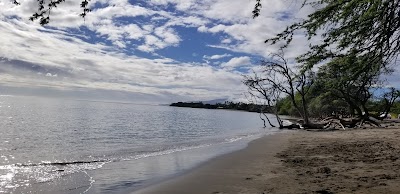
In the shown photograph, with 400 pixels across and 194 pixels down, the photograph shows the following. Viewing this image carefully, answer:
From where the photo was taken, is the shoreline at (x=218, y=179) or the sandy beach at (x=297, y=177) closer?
the sandy beach at (x=297, y=177)

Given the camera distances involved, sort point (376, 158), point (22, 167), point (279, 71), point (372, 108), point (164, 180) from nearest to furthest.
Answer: point (164, 180), point (376, 158), point (22, 167), point (279, 71), point (372, 108)

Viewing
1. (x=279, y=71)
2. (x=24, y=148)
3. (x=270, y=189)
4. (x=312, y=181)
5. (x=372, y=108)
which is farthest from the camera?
(x=372, y=108)

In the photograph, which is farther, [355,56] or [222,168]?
[222,168]

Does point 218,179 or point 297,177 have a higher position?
point 297,177

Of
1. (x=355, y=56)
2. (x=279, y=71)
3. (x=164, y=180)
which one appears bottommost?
(x=164, y=180)

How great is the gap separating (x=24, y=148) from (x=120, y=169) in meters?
9.91

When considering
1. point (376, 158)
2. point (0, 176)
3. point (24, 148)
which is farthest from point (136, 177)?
point (24, 148)

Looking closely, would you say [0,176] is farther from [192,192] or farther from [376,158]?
[376,158]

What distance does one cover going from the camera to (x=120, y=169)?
12.0 metres

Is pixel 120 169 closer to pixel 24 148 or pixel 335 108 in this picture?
pixel 24 148

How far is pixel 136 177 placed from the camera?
10.5m

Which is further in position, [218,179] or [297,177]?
[218,179]

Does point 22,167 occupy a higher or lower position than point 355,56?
lower

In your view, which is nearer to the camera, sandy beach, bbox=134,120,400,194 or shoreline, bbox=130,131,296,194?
sandy beach, bbox=134,120,400,194
